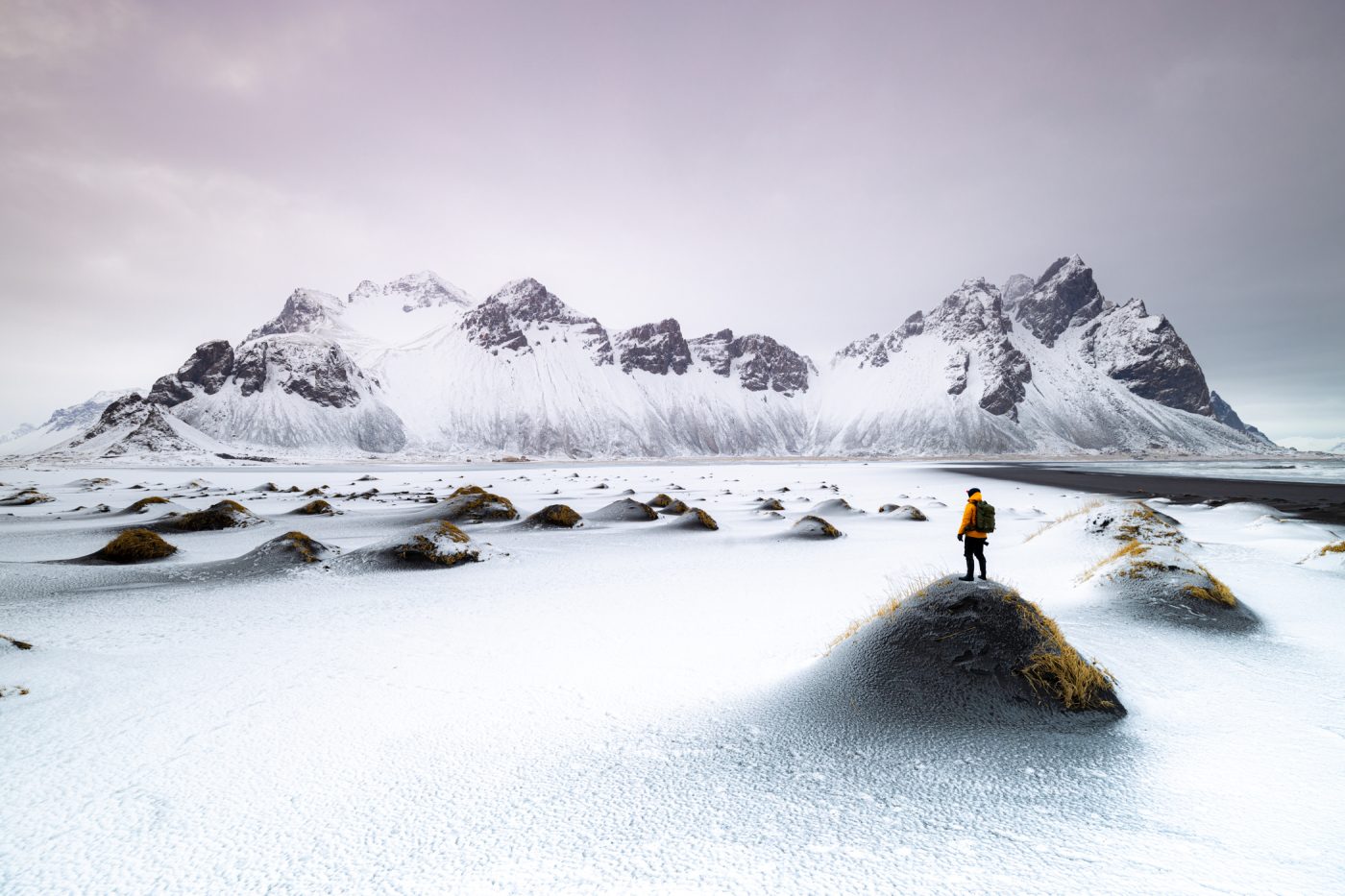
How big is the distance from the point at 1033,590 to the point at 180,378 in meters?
205

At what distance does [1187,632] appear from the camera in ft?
28.1

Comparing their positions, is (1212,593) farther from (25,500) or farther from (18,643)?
(25,500)

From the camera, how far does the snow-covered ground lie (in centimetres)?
363

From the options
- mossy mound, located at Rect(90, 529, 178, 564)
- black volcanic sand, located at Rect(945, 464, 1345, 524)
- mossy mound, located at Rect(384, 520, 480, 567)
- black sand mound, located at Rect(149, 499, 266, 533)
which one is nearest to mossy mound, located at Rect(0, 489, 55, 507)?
black sand mound, located at Rect(149, 499, 266, 533)

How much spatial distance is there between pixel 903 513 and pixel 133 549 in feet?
93.0

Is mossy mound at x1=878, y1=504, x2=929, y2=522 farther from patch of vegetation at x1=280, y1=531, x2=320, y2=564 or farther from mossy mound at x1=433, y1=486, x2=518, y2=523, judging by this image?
patch of vegetation at x1=280, y1=531, x2=320, y2=564

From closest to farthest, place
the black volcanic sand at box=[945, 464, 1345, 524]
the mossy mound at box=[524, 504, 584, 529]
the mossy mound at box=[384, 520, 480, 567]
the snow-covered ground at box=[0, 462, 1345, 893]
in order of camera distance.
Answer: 1. the snow-covered ground at box=[0, 462, 1345, 893]
2. the mossy mound at box=[384, 520, 480, 567]
3. the mossy mound at box=[524, 504, 584, 529]
4. the black volcanic sand at box=[945, 464, 1345, 524]

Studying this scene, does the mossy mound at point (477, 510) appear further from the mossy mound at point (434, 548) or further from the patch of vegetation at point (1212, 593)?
the patch of vegetation at point (1212, 593)

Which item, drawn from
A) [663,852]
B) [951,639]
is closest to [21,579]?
[663,852]

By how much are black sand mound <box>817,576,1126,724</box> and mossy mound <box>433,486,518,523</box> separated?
2120 cm

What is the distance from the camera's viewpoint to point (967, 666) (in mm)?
6508

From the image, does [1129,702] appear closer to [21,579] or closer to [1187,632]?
[1187,632]

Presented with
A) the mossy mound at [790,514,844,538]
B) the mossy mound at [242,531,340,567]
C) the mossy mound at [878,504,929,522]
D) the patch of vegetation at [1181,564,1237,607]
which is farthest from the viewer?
the mossy mound at [878,504,929,522]

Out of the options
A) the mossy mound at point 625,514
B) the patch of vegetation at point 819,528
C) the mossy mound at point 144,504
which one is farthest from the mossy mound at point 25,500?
the patch of vegetation at point 819,528
